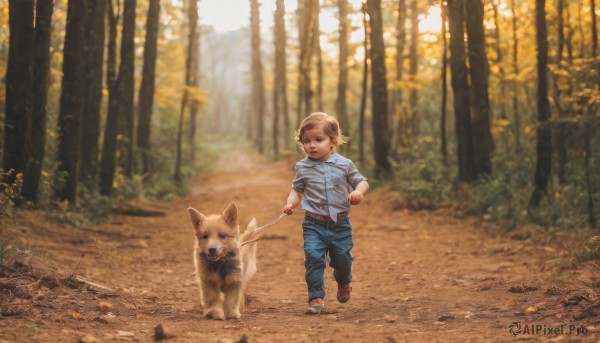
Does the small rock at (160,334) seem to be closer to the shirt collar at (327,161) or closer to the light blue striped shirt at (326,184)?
the light blue striped shirt at (326,184)

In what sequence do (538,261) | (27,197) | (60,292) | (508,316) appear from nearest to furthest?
1. (508,316)
2. (60,292)
3. (538,261)
4. (27,197)

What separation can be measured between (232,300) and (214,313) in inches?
8.4

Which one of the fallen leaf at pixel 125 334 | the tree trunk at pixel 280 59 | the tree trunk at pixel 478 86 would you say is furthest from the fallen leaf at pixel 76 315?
the tree trunk at pixel 280 59

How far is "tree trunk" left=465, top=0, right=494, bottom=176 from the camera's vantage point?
14.6 metres

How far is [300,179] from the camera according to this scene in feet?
20.5

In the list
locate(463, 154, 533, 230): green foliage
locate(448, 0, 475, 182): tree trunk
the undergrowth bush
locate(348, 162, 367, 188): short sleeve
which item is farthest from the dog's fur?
locate(448, 0, 475, 182): tree trunk

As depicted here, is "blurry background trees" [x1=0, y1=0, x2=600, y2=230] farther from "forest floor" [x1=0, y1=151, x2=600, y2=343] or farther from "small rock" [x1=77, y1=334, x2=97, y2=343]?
"small rock" [x1=77, y1=334, x2=97, y2=343]

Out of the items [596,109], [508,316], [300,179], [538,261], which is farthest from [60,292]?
[596,109]

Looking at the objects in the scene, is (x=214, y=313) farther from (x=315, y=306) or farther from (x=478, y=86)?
(x=478, y=86)

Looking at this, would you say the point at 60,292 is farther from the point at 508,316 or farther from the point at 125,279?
the point at 508,316

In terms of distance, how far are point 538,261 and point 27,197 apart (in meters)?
9.33

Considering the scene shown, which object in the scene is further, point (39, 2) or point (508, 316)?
point (39, 2)

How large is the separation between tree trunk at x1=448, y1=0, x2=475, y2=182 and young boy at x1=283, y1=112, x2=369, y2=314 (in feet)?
32.1

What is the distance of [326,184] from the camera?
242 inches
